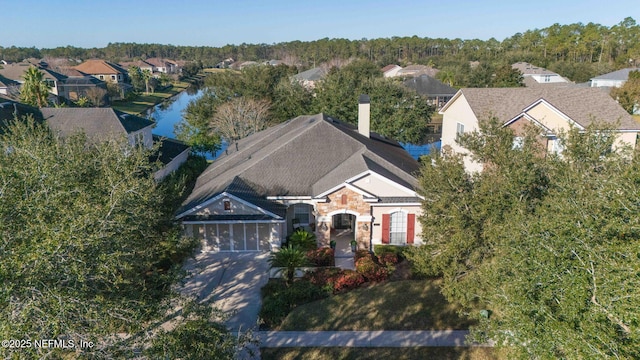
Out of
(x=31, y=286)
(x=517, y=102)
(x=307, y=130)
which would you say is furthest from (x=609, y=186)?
(x=517, y=102)

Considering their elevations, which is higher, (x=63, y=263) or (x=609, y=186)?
(x=609, y=186)

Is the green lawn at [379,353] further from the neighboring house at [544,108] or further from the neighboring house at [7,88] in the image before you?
the neighboring house at [7,88]

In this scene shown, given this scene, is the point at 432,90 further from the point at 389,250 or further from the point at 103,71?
the point at 103,71

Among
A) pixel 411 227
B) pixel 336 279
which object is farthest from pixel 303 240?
pixel 411 227

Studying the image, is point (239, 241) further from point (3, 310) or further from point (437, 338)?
point (3, 310)

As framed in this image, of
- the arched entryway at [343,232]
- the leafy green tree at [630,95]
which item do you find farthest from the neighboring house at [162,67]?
the arched entryway at [343,232]

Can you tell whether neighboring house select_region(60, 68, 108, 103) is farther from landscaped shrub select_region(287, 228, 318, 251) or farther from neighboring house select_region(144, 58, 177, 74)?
neighboring house select_region(144, 58, 177, 74)
